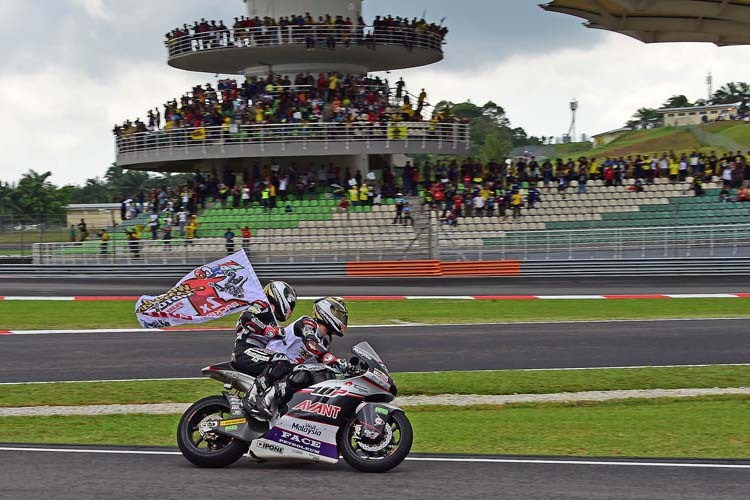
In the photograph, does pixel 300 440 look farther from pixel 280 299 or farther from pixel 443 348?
pixel 443 348

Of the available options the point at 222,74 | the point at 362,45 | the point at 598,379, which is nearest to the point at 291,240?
the point at 362,45

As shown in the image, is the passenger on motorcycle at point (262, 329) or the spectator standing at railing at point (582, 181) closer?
the passenger on motorcycle at point (262, 329)

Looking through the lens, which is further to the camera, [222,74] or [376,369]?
[222,74]

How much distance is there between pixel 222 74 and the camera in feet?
175

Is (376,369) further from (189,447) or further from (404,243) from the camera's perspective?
(404,243)

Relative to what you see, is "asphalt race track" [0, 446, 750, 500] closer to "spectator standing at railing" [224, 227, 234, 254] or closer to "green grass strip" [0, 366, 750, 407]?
"green grass strip" [0, 366, 750, 407]

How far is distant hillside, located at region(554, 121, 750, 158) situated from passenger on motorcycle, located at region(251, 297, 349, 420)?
8933 centimetres

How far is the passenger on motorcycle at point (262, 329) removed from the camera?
337 inches

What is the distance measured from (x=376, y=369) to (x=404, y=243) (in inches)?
1123

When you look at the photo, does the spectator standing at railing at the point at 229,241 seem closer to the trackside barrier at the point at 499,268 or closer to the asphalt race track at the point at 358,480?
the trackside barrier at the point at 499,268

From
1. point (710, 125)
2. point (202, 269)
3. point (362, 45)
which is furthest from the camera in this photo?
point (710, 125)

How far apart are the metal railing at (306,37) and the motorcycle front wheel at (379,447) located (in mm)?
39892

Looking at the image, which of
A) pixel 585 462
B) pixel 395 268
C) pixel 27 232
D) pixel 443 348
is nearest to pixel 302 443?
pixel 585 462

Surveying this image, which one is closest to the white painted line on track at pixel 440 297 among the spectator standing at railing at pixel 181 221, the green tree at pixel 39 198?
the spectator standing at railing at pixel 181 221
